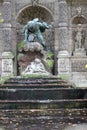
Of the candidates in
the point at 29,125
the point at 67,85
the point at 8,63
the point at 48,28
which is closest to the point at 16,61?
the point at 8,63

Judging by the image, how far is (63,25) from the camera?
24.6 metres

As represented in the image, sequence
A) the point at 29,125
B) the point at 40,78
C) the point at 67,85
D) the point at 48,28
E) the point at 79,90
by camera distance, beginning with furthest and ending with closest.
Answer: the point at 48,28 < the point at 40,78 < the point at 67,85 < the point at 79,90 < the point at 29,125

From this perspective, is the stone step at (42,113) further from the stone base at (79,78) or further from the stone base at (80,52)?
the stone base at (80,52)

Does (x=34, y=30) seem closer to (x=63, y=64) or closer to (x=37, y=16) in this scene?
(x=37, y=16)

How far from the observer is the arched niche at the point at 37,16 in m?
25.4

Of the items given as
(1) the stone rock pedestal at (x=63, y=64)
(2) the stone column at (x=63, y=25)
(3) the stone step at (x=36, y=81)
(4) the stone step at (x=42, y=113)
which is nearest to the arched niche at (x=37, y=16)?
(2) the stone column at (x=63, y=25)

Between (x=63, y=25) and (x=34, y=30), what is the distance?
2013 millimetres

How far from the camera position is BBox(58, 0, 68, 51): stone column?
80.6 ft

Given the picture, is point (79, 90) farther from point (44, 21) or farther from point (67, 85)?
point (44, 21)

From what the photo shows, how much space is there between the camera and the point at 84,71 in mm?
24922

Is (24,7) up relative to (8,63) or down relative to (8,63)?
up

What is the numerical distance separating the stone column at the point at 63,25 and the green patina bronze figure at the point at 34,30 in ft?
3.75

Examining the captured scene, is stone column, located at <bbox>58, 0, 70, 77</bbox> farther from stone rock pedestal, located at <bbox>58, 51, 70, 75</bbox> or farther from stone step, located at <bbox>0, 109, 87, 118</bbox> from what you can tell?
stone step, located at <bbox>0, 109, 87, 118</bbox>

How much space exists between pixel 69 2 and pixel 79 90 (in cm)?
948
